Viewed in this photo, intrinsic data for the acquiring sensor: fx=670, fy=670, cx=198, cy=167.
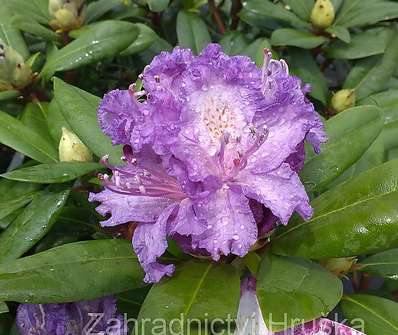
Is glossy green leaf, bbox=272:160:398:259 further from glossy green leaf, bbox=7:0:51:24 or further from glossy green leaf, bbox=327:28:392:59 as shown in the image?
glossy green leaf, bbox=7:0:51:24

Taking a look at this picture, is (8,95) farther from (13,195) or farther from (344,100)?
(344,100)

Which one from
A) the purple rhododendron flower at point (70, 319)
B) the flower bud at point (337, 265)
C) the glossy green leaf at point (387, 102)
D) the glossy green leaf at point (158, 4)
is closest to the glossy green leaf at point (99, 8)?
the glossy green leaf at point (158, 4)

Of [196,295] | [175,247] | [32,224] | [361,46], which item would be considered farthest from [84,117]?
[361,46]

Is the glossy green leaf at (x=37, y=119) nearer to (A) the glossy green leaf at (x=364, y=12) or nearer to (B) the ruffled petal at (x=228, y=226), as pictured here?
(B) the ruffled petal at (x=228, y=226)

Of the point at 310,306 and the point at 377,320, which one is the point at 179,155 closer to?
the point at 310,306

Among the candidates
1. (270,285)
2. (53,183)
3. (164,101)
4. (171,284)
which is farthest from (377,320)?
(53,183)
